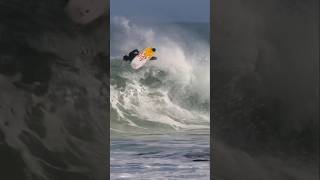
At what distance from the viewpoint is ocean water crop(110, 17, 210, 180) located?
3.35 m

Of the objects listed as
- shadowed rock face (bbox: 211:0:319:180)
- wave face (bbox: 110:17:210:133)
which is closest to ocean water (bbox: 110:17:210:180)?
wave face (bbox: 110:17:210:133)

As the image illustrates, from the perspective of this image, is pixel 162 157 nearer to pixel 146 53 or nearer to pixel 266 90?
pixel 146 53

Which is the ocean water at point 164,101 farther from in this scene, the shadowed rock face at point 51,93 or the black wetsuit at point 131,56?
the shadowed rock face at point 51,93

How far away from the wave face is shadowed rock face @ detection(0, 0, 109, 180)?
0.25 metres

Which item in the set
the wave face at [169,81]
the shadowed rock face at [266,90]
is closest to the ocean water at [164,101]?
the wave face at [169,81]

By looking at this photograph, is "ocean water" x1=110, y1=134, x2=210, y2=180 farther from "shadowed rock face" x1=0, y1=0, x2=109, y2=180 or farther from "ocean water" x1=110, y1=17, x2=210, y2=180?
"shadowed rock face" x1=0, y1=0, x2=109, y2=180

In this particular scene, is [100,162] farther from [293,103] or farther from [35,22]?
[293,103]

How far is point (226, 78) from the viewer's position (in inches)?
130

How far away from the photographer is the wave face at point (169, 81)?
3.38 meters

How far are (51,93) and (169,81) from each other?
0.90m

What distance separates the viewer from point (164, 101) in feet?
11.1

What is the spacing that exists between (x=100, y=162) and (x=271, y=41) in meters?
1.57

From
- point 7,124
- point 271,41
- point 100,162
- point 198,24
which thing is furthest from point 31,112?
point 271,41

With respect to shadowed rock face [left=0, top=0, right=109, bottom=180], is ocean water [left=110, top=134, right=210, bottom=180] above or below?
below
